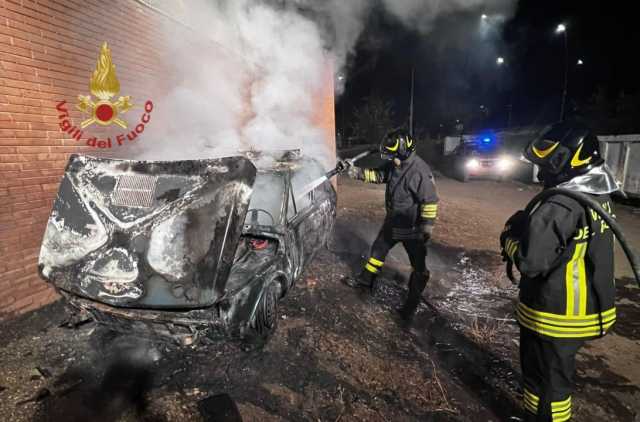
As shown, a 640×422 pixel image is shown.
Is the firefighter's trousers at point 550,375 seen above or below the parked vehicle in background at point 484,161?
below

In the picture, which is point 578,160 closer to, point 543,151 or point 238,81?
point 543,151

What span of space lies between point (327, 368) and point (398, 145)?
258 cm

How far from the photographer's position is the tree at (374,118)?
28.0 metres

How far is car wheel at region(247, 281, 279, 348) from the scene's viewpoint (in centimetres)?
293

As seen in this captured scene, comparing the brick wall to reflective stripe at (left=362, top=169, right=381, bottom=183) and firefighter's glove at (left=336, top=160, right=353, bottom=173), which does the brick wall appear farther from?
reflective stripe at (left=362, top=169, right=381, bottom=183)

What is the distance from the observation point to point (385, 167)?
4.46 m

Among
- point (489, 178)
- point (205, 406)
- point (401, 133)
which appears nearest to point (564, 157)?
point (401, 133)

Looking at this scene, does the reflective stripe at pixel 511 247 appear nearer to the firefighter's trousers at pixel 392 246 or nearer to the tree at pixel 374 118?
the firefighter's trousers at pixel 392 246

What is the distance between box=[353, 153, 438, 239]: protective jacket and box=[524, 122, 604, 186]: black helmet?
184 cm

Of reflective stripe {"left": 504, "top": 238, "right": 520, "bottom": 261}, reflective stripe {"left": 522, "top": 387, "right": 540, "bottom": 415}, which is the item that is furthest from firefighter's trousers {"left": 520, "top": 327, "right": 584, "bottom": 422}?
reflective stripe {"left": 504, "top": 238, "right": 520, "bottom": 261}

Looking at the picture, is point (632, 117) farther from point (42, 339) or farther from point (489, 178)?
point (42, 339)

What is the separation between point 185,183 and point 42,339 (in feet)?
7.80

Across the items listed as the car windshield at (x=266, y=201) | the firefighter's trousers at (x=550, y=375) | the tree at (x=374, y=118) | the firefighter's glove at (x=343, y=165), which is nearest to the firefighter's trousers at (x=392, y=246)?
the firefighter's glove at (x=343, y=165)

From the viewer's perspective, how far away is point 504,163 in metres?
12.6
